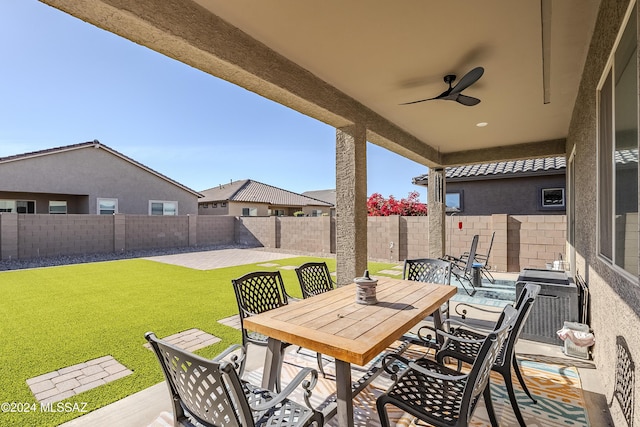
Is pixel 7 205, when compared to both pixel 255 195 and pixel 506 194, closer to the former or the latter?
pixel 255 195

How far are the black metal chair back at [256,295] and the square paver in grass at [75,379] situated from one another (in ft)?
4.10

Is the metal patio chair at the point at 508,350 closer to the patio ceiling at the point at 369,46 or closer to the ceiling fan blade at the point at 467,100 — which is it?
the patio ceiling at the point at 369,46

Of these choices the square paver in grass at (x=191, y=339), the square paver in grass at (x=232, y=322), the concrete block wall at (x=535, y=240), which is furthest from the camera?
the concrete block wall at (x=535, y=240)

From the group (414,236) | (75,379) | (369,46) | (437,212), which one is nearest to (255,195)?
(414,236)

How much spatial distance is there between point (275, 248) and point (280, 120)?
9756 millimetres

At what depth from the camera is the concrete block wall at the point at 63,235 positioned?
33.8 ft

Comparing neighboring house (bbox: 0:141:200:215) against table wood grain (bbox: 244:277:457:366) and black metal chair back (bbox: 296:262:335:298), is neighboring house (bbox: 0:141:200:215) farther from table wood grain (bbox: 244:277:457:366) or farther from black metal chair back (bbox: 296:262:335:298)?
table wood grain (bbox: 244:277:457:366)

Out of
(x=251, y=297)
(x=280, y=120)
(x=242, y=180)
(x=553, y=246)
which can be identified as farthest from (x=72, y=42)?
(x=242, y=180)

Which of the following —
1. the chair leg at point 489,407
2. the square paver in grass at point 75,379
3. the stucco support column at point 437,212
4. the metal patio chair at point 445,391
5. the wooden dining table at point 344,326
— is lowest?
the square paver in grass at point 75,379

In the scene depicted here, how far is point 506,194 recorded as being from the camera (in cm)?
1002

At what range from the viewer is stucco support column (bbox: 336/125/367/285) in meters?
3.90

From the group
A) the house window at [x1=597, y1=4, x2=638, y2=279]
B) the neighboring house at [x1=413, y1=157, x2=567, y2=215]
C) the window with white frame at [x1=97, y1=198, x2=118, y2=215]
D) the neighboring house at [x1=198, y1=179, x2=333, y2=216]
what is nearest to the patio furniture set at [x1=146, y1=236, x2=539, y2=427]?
the house window at [x1=597, y1=4, x2=638, y2=279]

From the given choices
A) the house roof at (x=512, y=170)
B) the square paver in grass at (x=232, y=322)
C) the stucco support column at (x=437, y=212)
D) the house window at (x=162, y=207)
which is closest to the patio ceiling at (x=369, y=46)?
the square paver in grass at (x=232, y=322)

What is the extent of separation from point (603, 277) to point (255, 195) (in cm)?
2258
